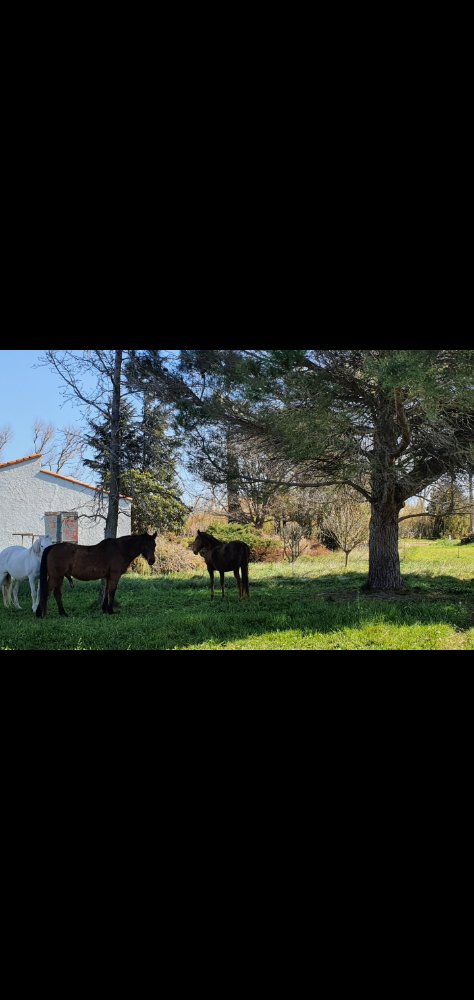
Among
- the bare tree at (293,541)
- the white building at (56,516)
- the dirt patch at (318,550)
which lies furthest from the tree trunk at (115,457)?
the dirt patch at (318,550)

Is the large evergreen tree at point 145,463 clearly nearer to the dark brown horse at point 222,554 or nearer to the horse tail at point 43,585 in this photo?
the dark brown horse at point 222,554

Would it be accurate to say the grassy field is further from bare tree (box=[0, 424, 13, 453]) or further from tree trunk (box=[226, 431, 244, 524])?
bare tree (box=[0, 424, 13, 453])

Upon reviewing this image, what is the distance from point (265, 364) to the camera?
701 centimetres

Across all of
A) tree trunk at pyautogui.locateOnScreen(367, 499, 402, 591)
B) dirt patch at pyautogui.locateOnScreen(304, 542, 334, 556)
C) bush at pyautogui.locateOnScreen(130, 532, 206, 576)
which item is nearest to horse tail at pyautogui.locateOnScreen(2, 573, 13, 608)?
bush at pyautogui.locateOnScreen(130, 532, 206, 576)

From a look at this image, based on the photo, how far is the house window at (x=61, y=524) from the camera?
7332 mm

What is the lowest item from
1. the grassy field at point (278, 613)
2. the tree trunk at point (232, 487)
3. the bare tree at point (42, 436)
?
the grassy field at point (278, 613)

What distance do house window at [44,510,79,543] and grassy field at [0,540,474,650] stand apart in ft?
Result: 2.24

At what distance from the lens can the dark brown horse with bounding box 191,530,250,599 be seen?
277 inches

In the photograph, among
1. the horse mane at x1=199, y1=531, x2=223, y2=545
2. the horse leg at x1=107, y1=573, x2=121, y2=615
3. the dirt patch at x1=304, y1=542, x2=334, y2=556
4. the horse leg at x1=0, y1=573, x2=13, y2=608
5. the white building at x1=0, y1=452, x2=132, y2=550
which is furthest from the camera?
the dirt patch at x1=304, y1=542, x2=334, y2=556

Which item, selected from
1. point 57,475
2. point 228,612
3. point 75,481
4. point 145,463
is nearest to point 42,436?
point 57,475
